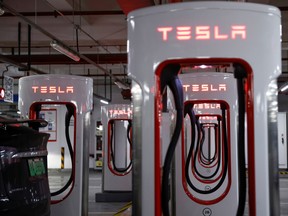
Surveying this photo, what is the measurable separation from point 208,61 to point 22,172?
5.06ft

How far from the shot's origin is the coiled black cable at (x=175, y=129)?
→ 2883 mm

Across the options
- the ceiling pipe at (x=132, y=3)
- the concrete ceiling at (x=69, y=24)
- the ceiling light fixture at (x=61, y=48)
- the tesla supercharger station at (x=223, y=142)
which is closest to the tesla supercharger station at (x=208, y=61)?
the tesla supercharger station at (x=223, y=142)

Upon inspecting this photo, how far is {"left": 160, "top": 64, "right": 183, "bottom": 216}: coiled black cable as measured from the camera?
2.88 meters

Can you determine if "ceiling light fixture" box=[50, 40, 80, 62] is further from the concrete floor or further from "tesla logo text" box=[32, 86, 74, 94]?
the concrete floor

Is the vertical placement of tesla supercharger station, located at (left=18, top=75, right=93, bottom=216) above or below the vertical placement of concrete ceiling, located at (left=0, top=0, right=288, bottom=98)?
below

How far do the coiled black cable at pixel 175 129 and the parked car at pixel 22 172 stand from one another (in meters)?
1.06

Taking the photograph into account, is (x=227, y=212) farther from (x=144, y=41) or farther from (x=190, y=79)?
(x=144, y=41)

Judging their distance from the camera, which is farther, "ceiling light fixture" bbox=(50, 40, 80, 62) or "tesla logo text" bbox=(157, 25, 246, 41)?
"ceiling light fixture" bbox=(50, 40, 80, 62)

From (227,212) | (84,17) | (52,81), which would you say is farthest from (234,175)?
(84,17)

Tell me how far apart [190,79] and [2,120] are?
264cm

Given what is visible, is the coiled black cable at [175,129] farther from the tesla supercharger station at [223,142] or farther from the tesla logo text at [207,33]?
the tesla supercharger station at [223,142]

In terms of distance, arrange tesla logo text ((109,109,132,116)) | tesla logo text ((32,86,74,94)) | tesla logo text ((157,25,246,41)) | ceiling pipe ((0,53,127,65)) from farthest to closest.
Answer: ceiling pipe ((0,53,127,65)) < tesla logo text ((109,109,132,116)) < tesla logo text ((32,86,74,94)) < tesla logo text ((157,25,246,41))

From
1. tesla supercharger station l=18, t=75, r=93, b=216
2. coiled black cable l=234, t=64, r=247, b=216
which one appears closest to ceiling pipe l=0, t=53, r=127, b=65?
tesla supercharger station l=18, t=75, r=93, b=216

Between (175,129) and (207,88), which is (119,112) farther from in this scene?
(175,129)
